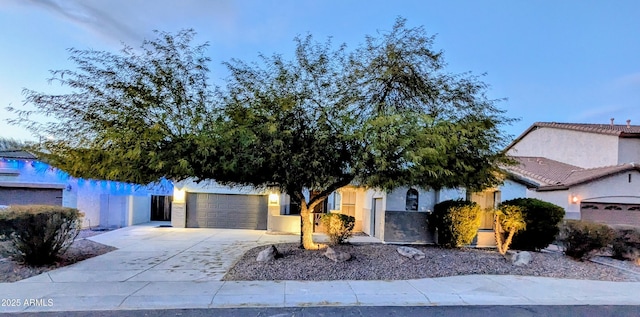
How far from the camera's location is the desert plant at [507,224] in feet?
34.6

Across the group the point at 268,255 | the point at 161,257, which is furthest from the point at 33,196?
the point at 268,255

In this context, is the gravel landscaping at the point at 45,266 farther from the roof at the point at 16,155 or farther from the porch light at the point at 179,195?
the roof at the point at 16,155

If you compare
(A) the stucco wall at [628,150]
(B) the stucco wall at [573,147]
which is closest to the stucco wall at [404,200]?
(B) the stucco wall at [573,147]

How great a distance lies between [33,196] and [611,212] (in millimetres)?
25794

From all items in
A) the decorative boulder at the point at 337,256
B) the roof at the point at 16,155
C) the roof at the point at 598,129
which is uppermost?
the roof at the point at 598,129

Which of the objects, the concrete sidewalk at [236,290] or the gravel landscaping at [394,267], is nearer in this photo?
the concrete sidewalk at [236,290]

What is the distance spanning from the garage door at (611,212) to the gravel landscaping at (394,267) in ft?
27.5

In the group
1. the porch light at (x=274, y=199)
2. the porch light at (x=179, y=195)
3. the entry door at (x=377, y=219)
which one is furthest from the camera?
the porch light at (x=179, y=195)

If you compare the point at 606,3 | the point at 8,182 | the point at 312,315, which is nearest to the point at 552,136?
the point at 606,3

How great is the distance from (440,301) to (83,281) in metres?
6.75

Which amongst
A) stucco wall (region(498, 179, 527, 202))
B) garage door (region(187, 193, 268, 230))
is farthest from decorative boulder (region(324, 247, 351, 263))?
garage door (region(187, 193, 268, 230))

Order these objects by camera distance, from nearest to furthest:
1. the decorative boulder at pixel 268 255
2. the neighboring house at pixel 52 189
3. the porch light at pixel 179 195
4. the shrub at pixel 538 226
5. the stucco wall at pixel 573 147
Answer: the decorative boulder at pixel 268 255, the shrub at pixel 538 226, the neighboring house at pixel 52 189, the porch light at pixel 179 195, the stucco wall at pixel 573 147

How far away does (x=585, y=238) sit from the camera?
1028 cm

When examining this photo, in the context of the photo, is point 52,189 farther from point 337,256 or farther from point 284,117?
point 337,256
